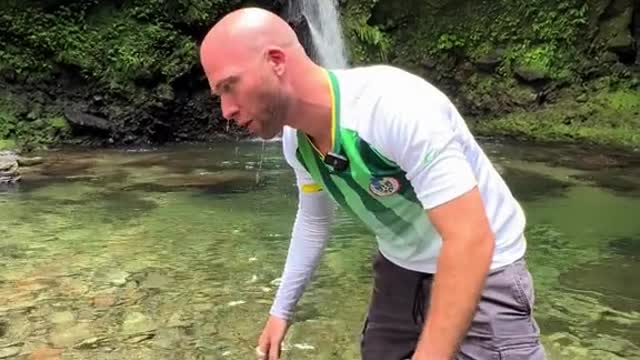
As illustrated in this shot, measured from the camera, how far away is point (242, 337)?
4.58m

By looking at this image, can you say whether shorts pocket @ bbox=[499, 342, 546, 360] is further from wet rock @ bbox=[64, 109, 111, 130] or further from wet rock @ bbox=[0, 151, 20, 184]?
wet rock @ bbox=[64, 109, 111, 130]

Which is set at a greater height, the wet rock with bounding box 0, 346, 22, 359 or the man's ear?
the man's ear

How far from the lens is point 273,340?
94.1 inches

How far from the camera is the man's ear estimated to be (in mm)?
1714

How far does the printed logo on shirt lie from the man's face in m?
0.23

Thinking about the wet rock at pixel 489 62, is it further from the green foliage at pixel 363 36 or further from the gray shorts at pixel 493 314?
the gray shorts at pixel 493 314

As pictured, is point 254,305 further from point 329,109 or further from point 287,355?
point 329,109

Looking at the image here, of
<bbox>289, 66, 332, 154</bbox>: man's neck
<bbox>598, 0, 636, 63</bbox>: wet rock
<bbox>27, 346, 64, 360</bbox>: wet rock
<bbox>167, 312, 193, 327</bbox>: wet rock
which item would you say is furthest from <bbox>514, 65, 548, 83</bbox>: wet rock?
<bbox>289, 66, 332, 154</bbox>: man's neck

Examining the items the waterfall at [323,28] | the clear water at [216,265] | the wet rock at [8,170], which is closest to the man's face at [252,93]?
the clear water at [216,265]

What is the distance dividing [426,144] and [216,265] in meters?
4.74

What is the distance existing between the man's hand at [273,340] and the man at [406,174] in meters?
0.42

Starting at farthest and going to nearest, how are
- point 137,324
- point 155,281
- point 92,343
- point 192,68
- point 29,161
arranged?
point 192,68 < point 29,161 < point 155,281 < point 137,324 < point 92,343

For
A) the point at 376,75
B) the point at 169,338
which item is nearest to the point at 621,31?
the point at 169,338

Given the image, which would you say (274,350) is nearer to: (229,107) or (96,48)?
(229,107)
